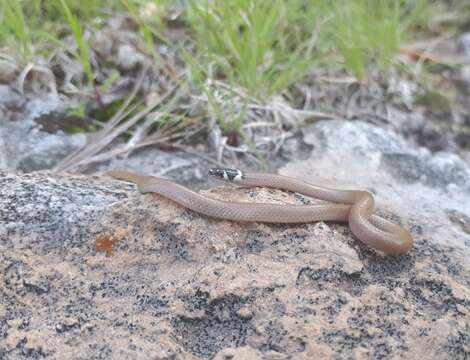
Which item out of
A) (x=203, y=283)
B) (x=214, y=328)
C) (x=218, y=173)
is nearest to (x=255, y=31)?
(x=218, y=173)

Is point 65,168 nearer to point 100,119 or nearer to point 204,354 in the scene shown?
point 100,119

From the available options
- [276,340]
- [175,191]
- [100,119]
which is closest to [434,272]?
[276,340]

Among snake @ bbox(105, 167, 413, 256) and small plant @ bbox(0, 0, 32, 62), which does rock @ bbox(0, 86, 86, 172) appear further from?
snake @ bbox(105, 167, 413, 256)

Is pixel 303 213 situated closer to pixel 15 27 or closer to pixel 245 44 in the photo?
pixel 245 44

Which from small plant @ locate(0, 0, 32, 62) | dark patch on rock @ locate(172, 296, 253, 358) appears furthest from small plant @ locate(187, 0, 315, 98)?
dark patch on rock @ locate(172, 296, 253, 358)

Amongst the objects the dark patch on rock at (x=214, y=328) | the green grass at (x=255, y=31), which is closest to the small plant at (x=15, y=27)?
the green grass at (x=255, y=31)

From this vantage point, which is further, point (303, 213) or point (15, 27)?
point (15, 27)
